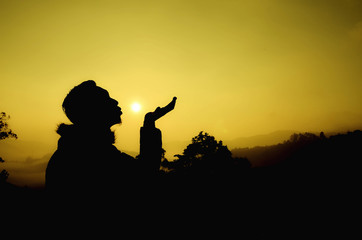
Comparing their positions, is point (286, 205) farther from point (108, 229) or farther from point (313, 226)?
point (108, 229)

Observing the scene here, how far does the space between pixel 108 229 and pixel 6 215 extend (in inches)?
442

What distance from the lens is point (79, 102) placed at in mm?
2252

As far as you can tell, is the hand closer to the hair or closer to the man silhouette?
the man silhouette

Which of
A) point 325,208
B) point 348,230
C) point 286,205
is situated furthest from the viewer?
point 286,205

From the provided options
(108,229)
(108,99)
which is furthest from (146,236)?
(108,99)

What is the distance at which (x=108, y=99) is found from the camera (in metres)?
2.30

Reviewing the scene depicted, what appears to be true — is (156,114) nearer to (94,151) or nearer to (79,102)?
(94,151)

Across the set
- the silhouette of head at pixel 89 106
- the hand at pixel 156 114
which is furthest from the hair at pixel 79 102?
the hand at pixel 156 114

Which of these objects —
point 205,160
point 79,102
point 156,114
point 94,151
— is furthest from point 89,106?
point 205,160

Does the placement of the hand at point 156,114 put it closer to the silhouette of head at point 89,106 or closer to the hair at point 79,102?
the silhouette of head at point 89,106

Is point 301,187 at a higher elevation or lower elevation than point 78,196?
→ lower

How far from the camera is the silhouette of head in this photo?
222 centimetres

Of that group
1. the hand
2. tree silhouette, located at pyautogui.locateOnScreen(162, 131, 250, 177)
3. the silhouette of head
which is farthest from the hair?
tree silhouette, located at pyautogui.locateOnScreen(162, 131, 250, 177)

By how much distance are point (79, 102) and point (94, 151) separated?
0.63m
